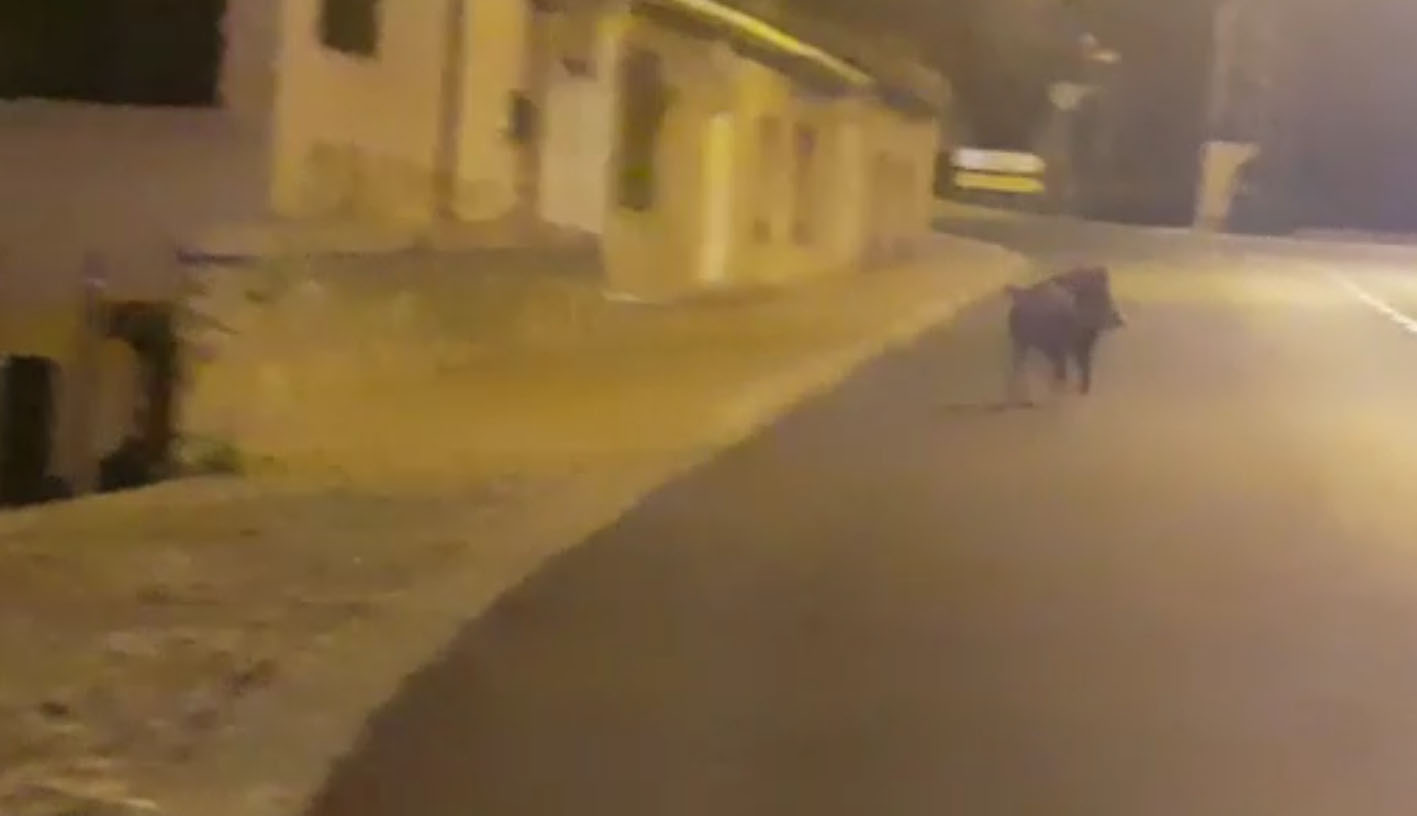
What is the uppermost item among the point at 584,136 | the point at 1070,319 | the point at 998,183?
the point at 584,136

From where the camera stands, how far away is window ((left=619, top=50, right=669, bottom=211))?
870 centimetres

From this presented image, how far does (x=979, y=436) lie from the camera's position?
4301 mm

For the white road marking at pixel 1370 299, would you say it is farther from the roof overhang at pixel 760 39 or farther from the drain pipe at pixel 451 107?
the roof overhang at pixel 760 39

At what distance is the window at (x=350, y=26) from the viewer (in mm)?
6543

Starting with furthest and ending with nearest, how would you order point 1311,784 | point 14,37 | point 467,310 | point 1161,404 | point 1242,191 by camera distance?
1. point 467,310
2. point 14,37
3. point 1161,404
4. point 1242,191
5. point 1311,784

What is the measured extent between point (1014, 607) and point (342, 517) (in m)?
1.37

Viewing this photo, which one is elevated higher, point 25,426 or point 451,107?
point 451,107

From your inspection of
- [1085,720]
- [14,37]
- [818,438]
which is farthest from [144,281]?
[1085,720]

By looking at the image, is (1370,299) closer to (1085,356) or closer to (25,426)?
(1085,356)

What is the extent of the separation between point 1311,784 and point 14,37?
426cm

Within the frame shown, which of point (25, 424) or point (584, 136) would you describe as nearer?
point (25, 424)

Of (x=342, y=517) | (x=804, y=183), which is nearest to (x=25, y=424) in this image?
(x=342, y=517)

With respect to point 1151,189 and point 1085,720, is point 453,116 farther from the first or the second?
point 1085,720

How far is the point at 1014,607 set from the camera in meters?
3.38
